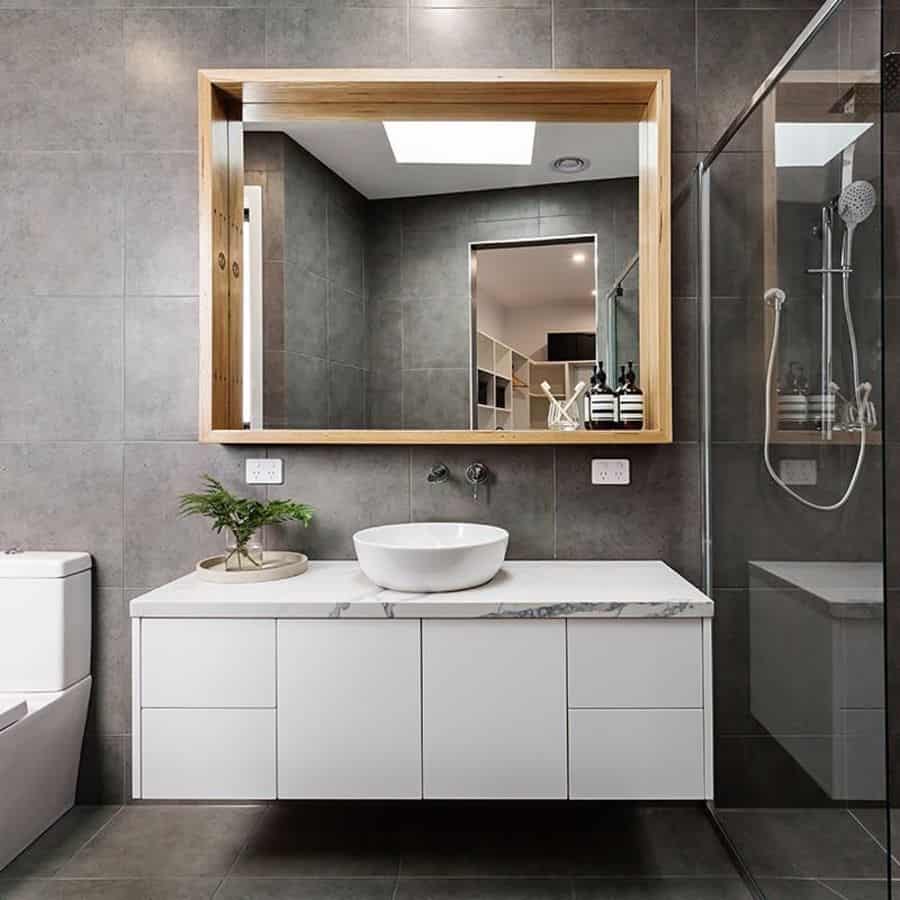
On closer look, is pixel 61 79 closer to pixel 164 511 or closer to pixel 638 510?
pixel 164 511

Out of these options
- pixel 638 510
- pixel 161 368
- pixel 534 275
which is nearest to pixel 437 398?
pixel 534 275

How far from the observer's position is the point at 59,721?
2051mm

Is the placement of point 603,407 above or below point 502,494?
above

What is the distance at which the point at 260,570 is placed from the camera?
1.96 metres

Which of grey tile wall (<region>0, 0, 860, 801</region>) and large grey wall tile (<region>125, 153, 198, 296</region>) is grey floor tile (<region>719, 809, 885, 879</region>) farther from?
large grey wall tile (<region>125, 153, 198, 296</region>)

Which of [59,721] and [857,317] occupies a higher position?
[857,317]

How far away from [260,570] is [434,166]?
134 centimetres

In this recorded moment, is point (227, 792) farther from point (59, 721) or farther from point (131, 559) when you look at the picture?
point (131, 559)

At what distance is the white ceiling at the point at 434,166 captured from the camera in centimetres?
224

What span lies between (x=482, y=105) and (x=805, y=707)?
6.18 ft

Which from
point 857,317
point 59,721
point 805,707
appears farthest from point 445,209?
point 59,721

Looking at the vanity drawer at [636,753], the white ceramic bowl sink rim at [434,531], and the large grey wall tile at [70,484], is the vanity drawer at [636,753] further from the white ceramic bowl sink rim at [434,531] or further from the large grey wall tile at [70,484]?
the large grey wall tile at [70,484]

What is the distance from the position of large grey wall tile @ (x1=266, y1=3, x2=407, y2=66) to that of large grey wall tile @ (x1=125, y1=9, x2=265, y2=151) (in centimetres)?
8

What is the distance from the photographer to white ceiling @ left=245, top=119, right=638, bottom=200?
7.34ft
